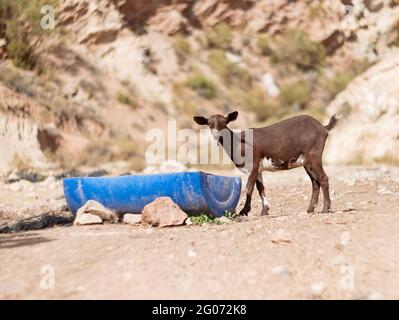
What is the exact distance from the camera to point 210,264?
17.5ft

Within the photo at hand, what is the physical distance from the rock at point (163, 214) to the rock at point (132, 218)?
0.18 m

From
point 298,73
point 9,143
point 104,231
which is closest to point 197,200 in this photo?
point 104,231

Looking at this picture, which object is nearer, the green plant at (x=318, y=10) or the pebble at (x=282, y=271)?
the pebble at (x=282, y=271)

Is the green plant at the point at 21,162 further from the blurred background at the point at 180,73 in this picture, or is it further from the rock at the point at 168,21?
the rock at the point at 168,21

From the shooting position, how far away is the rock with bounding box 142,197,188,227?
25.2ft

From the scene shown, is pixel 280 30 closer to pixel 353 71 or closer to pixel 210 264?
pixel 353 71

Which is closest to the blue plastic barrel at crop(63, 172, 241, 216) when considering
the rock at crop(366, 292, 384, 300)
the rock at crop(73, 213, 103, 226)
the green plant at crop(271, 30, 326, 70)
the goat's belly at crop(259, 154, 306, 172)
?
the rock at crop(73, 213, 103, 226)

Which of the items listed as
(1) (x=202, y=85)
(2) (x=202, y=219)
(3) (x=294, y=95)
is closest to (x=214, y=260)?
(2) (x=202, y=219)

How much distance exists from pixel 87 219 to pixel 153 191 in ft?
3.00

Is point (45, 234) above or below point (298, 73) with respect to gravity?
below

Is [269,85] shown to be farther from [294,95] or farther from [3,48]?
[3,48]

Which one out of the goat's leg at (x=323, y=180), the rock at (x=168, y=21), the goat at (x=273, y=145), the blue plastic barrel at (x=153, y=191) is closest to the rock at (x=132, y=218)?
the blue plastic barrel at (x=153, y=191)

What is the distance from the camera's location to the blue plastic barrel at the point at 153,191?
26.1 feet

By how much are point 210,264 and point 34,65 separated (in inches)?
666
